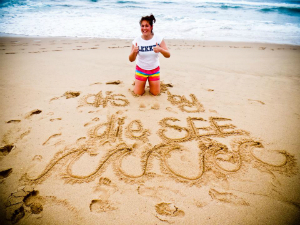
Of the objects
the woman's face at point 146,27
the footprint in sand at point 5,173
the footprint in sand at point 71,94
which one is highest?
the woman's face at point 146,27

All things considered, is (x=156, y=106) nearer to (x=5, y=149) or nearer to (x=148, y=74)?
(x=148, y=74)

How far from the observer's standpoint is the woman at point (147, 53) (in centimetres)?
251

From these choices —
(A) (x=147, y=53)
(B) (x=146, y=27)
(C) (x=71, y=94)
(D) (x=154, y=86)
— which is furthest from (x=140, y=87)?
(C) (x=71, y=94)

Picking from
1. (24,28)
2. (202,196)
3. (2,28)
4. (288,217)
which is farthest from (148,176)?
(2,28)

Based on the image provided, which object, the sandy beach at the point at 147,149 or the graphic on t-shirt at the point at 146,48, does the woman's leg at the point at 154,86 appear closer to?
the sandy beach at the point at 147,149

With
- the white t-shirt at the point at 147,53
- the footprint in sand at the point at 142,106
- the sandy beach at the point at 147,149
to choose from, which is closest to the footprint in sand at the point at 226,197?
the sandy beach at the point at 147,149

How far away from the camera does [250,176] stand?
1605mm

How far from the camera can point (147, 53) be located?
8.94 ft

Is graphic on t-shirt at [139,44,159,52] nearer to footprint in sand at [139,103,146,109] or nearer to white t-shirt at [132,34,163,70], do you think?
white t-shirt at [132,34,163,70]

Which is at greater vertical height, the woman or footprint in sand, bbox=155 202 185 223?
the woman

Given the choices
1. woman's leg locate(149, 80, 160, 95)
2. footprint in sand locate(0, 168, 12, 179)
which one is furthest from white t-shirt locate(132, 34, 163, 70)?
footprint in sand locate(0, 168, 12, 179)

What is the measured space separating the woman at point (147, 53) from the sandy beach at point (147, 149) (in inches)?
12.5

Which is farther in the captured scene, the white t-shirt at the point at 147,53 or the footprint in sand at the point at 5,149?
the white t-shirt at the point at 147,53

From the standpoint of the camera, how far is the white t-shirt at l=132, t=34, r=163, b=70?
2658 millimetres
